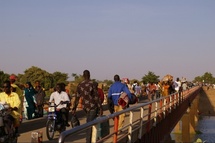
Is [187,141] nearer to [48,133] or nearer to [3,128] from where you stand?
[48,133]

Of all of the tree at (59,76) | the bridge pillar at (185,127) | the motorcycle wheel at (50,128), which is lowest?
the bridge pillar at (185,127)

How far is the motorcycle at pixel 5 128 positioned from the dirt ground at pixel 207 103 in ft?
206

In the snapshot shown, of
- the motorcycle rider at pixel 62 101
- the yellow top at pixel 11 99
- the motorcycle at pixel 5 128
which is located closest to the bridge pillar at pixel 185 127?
the motorcycle rider at pixel 62 101

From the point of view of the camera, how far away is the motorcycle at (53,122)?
11461 mm

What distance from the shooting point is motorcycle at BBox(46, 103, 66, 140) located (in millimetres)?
11461

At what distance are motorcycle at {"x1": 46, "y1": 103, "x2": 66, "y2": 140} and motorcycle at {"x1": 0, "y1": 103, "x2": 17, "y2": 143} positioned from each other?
8.37 ft

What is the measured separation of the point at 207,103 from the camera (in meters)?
81.6

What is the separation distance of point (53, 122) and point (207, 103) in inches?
2858

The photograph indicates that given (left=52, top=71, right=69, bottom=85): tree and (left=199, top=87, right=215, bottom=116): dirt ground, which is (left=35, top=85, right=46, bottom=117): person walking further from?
(left=52, top=71, right=69, bottom=85): tree

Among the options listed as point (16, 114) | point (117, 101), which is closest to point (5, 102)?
point (16, 114)

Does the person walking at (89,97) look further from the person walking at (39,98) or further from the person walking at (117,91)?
the person walking at (39,98)

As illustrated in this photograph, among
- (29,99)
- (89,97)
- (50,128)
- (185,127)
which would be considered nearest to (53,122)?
(50,128)

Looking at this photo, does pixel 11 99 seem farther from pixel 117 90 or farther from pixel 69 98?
pixel 117 90

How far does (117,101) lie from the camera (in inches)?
464
